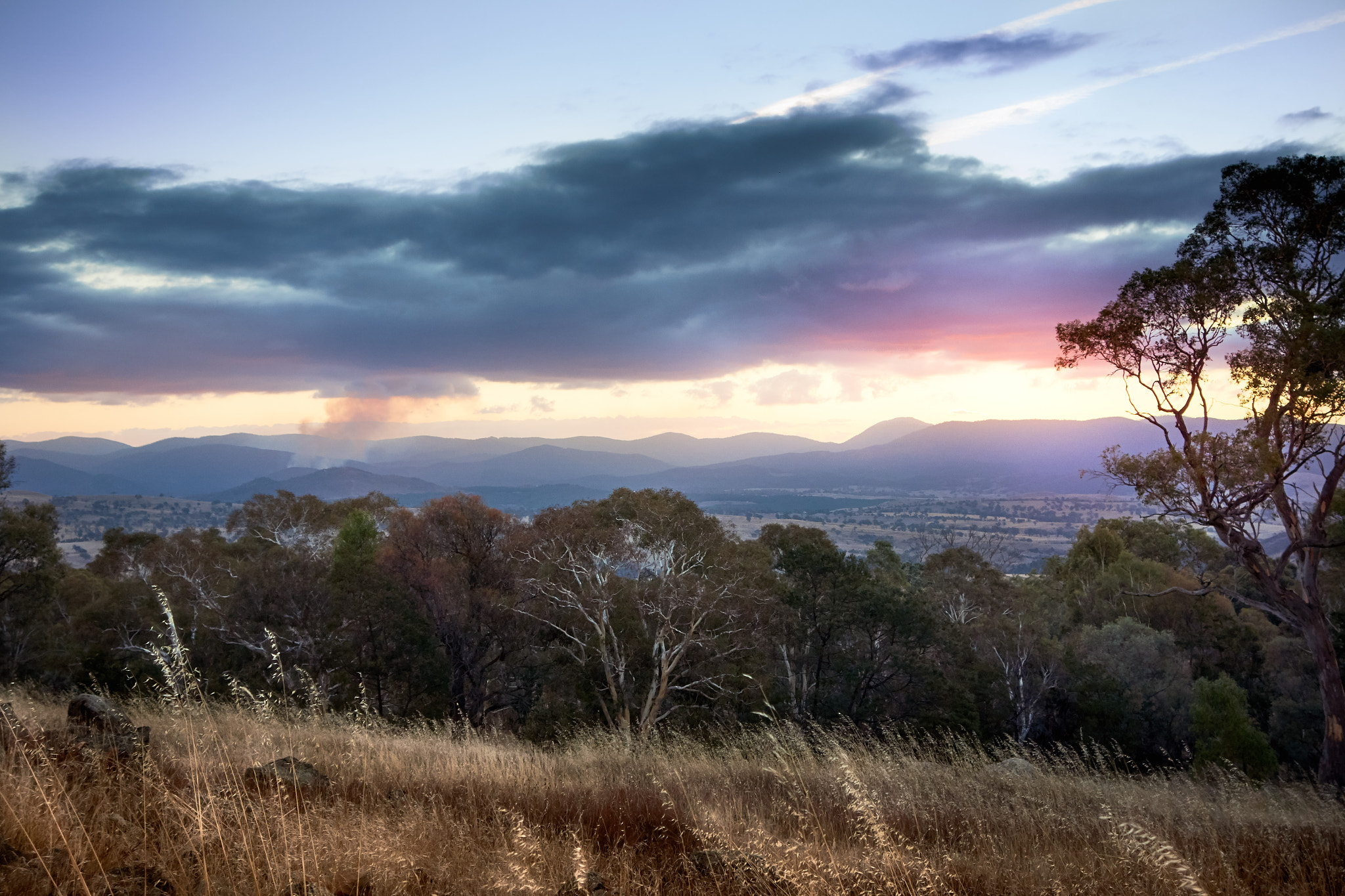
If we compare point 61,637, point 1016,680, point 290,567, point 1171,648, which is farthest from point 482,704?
point 1171,648

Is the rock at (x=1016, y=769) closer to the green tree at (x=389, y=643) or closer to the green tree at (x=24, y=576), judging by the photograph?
the green tree at (x=389, y=643)

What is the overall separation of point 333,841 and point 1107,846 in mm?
5273

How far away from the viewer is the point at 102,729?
6281mm

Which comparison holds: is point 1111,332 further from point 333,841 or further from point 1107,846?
point 333,841

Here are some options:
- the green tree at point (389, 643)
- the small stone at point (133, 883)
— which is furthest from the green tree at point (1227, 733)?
the small stone at point (133, 883)

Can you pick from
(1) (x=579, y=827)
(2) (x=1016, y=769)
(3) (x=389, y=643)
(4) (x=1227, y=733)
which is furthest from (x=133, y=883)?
(4) (x=1227, y=733)

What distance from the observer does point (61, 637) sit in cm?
3144

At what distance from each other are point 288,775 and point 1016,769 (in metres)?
10.2

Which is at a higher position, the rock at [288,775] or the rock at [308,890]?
the rock at [308,890]

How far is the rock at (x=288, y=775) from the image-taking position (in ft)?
18.4

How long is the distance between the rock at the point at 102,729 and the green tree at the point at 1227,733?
28387mm

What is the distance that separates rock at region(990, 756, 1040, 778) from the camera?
9.78 meters

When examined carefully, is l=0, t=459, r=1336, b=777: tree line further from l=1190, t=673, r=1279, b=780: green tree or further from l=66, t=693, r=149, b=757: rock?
l=66, t=693, r=149, b=757: rock

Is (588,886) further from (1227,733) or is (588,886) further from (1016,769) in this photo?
(1227,733)
